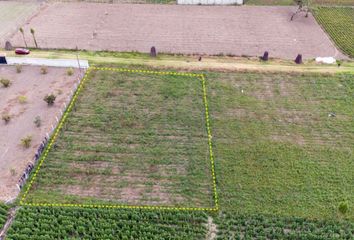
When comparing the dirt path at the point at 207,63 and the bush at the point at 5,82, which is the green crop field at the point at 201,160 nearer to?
the dirt path at the point at 207,63

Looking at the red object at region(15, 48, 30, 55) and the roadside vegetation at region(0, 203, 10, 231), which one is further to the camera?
the red object at region(15, 48, 30, 55)

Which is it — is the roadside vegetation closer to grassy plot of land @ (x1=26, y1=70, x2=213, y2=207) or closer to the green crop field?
the green crop field

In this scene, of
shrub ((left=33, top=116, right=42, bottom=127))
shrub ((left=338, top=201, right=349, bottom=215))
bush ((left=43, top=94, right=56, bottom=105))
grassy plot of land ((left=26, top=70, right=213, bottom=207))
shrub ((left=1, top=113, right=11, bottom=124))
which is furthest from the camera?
bush ((left=43, top=94, right=56, bottom=105))

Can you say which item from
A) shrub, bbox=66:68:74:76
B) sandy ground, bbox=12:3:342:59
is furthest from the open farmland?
shrub, bbox=66:68:74:76

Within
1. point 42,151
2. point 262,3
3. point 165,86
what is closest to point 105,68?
point 165,86

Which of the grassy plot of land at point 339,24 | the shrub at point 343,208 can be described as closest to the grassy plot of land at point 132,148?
the shrub at point 343,208

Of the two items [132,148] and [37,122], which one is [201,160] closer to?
[132,148]

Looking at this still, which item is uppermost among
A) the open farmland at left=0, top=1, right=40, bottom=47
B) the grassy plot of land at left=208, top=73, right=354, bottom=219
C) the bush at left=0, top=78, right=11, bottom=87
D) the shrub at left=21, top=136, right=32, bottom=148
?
the open farmland at left=0, top=1, right=40, bottom=47
